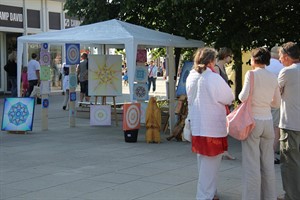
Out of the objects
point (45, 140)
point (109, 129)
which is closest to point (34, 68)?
point (109, 129)

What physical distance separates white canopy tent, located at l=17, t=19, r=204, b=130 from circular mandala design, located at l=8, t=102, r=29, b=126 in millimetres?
953

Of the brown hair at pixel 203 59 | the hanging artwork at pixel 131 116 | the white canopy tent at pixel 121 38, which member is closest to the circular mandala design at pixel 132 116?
the hanging artwork at pixel 131 116

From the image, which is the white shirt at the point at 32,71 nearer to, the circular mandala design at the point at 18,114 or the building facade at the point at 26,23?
the building facade at the point at 26,23

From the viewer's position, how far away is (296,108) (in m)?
6.33

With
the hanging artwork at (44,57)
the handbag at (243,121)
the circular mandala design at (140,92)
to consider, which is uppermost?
the hanging artwork at (44,57)

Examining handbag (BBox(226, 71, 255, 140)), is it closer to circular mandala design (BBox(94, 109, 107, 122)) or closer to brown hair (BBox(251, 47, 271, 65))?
brown hair (BBox(251, 47, 271, 65))

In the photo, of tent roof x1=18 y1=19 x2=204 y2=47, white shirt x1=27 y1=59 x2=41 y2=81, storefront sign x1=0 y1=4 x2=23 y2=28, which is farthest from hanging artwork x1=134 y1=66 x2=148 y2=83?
storefront sign x1=0 y1=4 x2=23 y2=28

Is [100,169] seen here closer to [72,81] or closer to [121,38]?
[121,38]

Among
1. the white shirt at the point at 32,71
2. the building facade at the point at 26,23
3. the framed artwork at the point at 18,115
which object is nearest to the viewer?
the framed artwork at the point at 18,115

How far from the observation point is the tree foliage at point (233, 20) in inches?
447

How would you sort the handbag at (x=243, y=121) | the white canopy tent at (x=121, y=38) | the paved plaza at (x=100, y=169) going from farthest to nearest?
A: the white canopy tent at (x=121, y=38) → the paved plaza at (x=100, y=169) → the handbag at (x=243, y=121)

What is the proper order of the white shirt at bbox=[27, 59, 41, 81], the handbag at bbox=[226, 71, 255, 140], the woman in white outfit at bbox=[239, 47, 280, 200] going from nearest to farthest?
the handbag at bbox=[226, 71, 255, 140], the woman in white outfit at bbox=[239, 47, 280, 200], the white shirt at bbox=[27, 59, 41, 81]

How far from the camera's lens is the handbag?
5859 millimetres

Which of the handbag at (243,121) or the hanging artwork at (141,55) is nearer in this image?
the handbag at (243,121)
